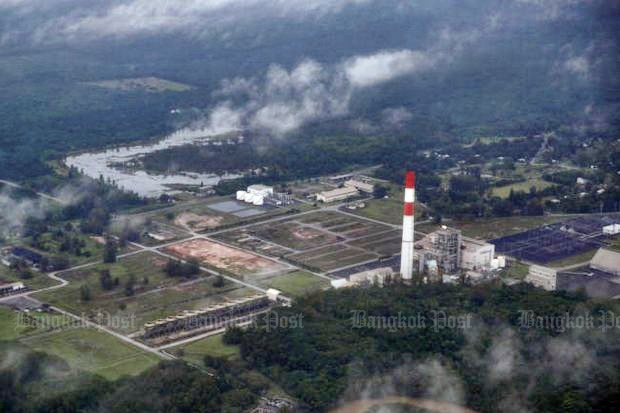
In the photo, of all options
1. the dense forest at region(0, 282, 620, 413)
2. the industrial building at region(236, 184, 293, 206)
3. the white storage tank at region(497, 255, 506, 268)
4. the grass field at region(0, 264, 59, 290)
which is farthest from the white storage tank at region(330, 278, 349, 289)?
the industrial building at region(236, 184, 293, 206)

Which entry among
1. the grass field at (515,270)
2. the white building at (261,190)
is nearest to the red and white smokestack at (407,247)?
the grass field at (515,270)

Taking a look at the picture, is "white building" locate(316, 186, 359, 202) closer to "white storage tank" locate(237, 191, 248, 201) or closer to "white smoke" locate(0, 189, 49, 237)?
"white storage tank" locate(237, 191, 248, 201)

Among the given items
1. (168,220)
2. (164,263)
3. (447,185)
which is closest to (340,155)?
(447,185)

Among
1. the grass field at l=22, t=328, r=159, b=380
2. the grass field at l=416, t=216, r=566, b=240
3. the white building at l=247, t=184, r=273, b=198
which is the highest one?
the white building at l=247, t=184, r=273, b=198

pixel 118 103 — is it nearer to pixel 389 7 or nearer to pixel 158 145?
pixel 158 145

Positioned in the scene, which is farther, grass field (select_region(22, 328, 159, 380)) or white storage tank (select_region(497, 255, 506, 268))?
white storage tank (select_region(497, 255, 506, 268))

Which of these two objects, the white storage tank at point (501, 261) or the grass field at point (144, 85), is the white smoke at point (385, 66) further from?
the white storage tank at point (501, 261)

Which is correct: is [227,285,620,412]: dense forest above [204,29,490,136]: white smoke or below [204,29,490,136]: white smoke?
below
